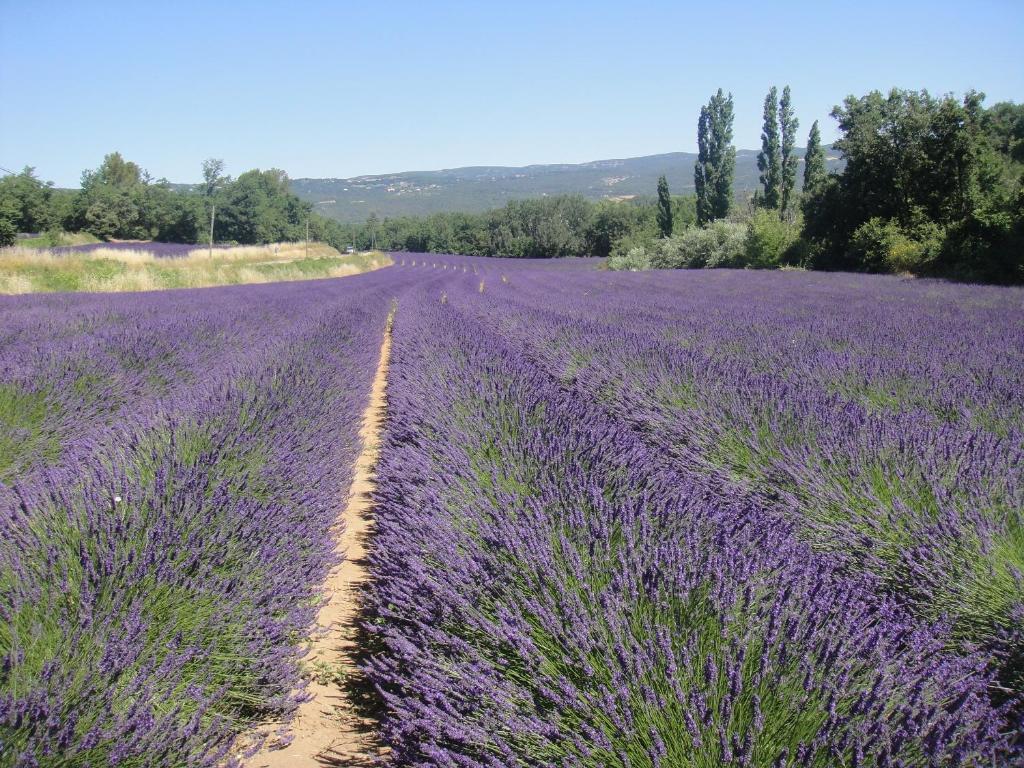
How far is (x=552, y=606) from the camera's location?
1.70 metres

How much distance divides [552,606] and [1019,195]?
22005 mm

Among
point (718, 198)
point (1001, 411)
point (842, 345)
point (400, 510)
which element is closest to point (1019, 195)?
point (842, 345)

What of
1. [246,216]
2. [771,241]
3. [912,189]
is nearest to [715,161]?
[771,241]

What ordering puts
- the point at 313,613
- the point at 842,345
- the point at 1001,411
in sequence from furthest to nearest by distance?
the point at 842,345, the point at 1001,411, the point at 313,613

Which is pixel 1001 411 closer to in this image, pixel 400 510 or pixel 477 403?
pixel 477 403

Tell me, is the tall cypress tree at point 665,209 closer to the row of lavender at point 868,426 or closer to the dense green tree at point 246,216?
the dense green tree at point 246,216

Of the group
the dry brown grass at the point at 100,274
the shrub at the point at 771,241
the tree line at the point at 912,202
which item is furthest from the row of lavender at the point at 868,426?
the shrub at the point at 771,241

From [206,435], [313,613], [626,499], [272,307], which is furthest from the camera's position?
[272,307]

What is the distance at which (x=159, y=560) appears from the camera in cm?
199

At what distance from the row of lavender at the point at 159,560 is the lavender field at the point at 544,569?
0.04 ft

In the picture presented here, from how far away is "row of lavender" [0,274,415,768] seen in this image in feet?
4.77

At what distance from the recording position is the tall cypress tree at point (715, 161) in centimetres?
4534

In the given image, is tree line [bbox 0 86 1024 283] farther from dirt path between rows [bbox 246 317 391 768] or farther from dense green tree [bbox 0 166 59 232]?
dirt path between rows [bbox 246 317 391 768]

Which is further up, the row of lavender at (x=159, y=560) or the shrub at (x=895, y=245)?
the shrub at (x=895, y=245)
